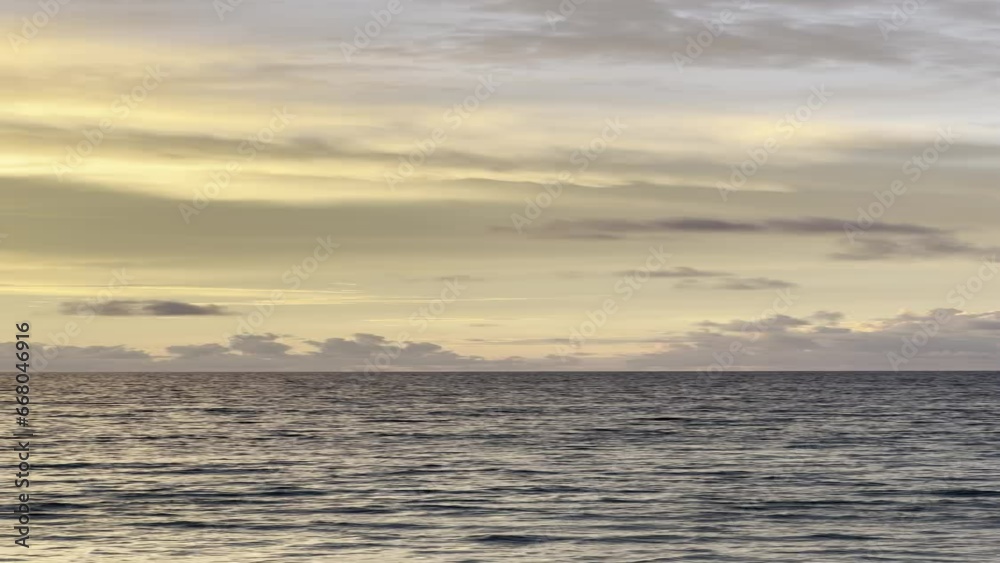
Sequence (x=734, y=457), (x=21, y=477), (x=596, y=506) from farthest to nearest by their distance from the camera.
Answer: (x=734, y=457) < (x=21, y=477) < (x=596, y=506)

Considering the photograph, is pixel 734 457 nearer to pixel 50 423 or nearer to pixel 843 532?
pixel 843 532

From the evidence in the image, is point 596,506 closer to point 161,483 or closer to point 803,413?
point 161,483

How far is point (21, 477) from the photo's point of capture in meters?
58.2

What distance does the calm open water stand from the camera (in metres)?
41.5

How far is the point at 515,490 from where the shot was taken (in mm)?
55719

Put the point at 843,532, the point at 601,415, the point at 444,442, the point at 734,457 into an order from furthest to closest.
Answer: the point at 601,415 → the point at 444,442 → the point at 734,457 → the point at 843,532

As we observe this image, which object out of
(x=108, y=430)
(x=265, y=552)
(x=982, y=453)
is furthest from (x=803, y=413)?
(x=265, y=552)

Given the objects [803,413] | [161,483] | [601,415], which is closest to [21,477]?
[161,483]

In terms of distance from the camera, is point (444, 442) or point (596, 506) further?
point (444, 442)

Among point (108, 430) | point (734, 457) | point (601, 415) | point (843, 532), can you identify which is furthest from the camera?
point (601, 415)

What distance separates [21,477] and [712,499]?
36000mm

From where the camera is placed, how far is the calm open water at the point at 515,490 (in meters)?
41.5

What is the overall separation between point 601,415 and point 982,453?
4889 cm

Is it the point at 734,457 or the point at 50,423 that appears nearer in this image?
the point at 734,457
